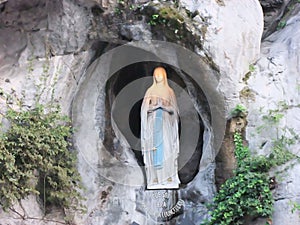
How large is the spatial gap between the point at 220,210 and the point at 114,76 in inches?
79.7

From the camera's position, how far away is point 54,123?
5883 mm

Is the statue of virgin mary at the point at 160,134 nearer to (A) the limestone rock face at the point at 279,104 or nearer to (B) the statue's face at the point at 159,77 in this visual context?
(B) the statue's face at the point at 159,77

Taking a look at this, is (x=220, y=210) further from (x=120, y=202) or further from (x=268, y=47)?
(x=268, y=47)

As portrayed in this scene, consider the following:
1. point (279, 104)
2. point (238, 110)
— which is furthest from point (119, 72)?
point (279, 104)

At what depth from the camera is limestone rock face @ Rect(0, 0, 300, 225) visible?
5.91 metres

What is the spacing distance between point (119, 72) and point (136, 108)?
18.0 inches

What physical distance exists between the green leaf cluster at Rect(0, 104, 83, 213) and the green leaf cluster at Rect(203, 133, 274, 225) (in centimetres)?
142

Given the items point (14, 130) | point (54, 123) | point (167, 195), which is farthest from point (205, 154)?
point (14, 130)

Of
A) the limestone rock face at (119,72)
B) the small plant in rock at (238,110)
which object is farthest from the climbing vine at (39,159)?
the small plant in rock at (238,110)

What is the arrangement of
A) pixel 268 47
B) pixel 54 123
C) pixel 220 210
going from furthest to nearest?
pixel 268 47
pixel 54 123
pixel 220 210

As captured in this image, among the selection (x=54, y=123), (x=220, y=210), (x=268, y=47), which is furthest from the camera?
(x=268, y=47)

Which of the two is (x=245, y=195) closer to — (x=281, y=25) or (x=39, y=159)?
(x=39, y=159)

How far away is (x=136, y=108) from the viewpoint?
22.3ft

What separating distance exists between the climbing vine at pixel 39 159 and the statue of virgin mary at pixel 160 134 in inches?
30.1
